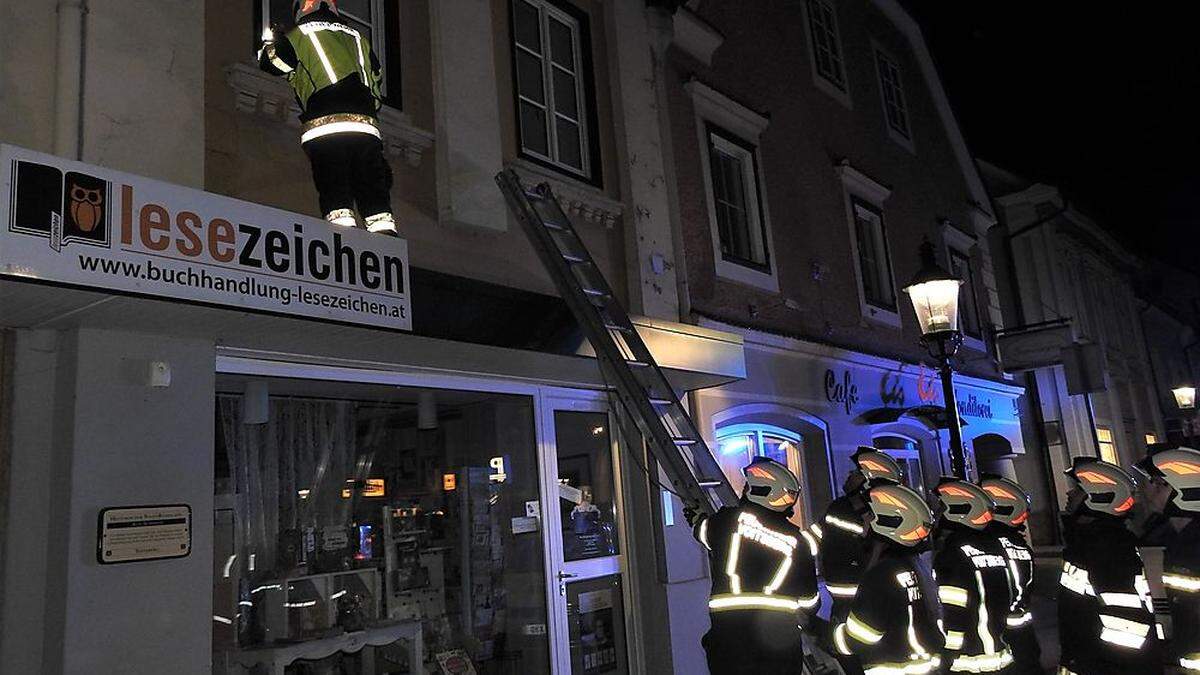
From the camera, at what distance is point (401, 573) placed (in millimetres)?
7039

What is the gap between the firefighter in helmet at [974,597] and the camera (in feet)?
19.3

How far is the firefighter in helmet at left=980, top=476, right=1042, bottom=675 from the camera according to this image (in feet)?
20.8

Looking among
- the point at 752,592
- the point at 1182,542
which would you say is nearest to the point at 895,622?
the point at 752,592

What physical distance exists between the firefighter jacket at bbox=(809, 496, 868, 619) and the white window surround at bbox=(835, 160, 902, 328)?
200 inches

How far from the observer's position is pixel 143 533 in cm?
455

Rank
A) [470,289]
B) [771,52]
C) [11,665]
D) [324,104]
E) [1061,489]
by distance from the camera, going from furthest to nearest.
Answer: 1. [1061,489]
2. [771,52]
3. [470,289]
4. [324,104]
5. [11,665]

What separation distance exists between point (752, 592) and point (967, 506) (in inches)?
83.1

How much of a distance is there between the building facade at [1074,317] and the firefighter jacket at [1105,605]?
412 inches

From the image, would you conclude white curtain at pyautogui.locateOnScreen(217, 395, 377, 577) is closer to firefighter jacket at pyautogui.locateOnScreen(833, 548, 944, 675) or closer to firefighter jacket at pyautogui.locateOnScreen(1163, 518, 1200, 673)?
firefighter jacket at pyautogui.locateOnScreen(833, 548, 944, 675)

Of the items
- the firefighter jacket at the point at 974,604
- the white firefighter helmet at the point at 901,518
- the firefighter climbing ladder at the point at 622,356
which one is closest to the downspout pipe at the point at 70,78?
the firefighter climbing ladder at the point at 622,356

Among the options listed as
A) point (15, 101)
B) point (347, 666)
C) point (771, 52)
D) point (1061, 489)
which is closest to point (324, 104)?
point (15, 101)

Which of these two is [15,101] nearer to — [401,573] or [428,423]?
[428,423]

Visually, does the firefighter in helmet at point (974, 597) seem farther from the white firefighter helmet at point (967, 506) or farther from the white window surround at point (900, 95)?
the white window surround at point (900, 95)

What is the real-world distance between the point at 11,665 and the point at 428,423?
329 centimetres
